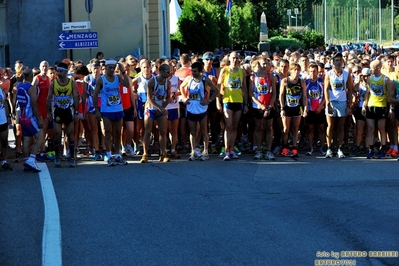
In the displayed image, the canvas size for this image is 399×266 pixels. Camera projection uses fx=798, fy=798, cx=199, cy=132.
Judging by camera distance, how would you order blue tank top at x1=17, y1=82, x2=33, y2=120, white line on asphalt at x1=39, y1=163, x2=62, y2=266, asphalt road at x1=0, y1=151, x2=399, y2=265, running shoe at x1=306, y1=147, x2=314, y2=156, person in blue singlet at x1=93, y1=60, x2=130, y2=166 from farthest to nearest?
running shoe at x1=306, y1=147, x2=314, y2=156 → person in blue singlet at x1=93, y1=60, x2=130, y2=166 → blue tank top at x1=17, y1=82, x2=33, y2=120 → asphalt road at x1=0, y1=151, x2=399, y2=265 → white line on asphalt at x1=39, y1=163, x2=62, y2=266

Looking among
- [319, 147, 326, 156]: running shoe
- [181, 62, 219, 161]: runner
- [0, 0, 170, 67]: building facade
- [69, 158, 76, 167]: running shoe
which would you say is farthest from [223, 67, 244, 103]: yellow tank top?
[0, 0, 170, 67]: building facade

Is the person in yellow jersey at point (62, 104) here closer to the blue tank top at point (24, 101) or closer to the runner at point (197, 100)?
the blue tank top at point (24, 101)

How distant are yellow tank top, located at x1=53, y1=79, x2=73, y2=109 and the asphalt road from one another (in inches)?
48.1

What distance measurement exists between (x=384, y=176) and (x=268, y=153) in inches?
126

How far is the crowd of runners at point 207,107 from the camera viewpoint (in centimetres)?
1528

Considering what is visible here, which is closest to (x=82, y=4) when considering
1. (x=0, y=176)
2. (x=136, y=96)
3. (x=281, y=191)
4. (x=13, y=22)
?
(x=13, y=22)

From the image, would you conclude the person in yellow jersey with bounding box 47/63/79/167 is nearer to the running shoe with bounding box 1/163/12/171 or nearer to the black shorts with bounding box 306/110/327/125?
the running shoe with bounding box 1/163/12/171

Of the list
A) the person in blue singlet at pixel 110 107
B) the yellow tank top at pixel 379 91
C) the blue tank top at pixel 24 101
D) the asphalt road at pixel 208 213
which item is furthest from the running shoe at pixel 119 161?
the yellow tank top at pixel 379 91

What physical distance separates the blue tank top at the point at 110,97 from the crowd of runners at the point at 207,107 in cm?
2

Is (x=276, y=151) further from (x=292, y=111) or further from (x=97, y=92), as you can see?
(x=97, y=92)

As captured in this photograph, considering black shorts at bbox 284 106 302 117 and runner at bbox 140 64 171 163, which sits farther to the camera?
black shorts at bbox 284 106 302 117

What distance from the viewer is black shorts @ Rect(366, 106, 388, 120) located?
16203 mm

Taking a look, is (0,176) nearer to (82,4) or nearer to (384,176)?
(384,176)

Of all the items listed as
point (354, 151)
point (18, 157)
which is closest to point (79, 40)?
point (18, 157)
